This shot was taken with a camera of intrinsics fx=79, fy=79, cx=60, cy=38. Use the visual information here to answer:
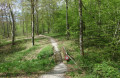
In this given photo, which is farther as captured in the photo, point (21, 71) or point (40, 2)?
point (40, 2)

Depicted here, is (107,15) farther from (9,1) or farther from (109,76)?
(9,1)

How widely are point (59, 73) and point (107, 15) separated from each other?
648 centimetres

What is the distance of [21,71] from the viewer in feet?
19.5

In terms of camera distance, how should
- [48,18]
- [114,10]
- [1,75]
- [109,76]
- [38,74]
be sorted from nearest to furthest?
[109,76]
[1,75]
[38,74]
[114,10]
[48,18]

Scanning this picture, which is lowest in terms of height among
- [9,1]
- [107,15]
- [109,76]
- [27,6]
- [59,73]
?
[59,73]

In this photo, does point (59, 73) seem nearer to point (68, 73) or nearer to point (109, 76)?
point (68, 73)

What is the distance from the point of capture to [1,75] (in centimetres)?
527

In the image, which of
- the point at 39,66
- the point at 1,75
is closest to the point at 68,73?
the point at 39,66

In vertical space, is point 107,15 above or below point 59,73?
above

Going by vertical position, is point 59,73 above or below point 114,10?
below

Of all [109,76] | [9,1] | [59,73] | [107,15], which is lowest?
[59,73]

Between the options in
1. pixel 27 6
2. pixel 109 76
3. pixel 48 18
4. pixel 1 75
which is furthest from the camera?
pixel 48 18

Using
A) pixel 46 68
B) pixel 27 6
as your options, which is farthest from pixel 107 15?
pixel 27 6

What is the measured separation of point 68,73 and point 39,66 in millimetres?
2553
